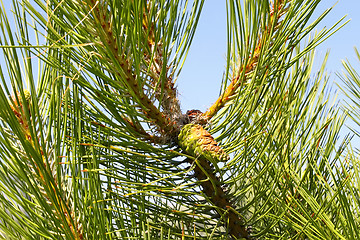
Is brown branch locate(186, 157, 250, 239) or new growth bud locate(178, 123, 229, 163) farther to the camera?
brown branch locate(186, 157, 250, 239)

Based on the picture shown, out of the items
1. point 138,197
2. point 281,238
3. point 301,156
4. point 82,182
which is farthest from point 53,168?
point 301,156

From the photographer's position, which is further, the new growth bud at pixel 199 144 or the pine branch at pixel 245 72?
the pine branch at pixel 245 72

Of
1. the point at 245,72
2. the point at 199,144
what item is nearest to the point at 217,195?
the point at 199,144

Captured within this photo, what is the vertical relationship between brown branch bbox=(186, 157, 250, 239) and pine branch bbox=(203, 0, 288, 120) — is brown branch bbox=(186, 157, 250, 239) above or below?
below

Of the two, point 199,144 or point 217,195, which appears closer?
point 199,144

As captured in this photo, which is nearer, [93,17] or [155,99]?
[93,17]

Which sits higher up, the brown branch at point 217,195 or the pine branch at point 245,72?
the pine branch at point 245,72

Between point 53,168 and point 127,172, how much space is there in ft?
0.47

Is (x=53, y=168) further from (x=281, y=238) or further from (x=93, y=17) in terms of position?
(x=281, y=238)

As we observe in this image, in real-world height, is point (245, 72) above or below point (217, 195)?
above

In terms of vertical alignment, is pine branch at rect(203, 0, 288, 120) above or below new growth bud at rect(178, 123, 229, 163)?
above

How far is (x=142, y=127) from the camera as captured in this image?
34.2 inches

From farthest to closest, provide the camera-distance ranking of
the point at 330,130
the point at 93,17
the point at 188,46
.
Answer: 1. the point at 330,130
2. the point at 188,46
3. the point at 93,17

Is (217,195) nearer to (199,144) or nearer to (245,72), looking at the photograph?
(199,144)
